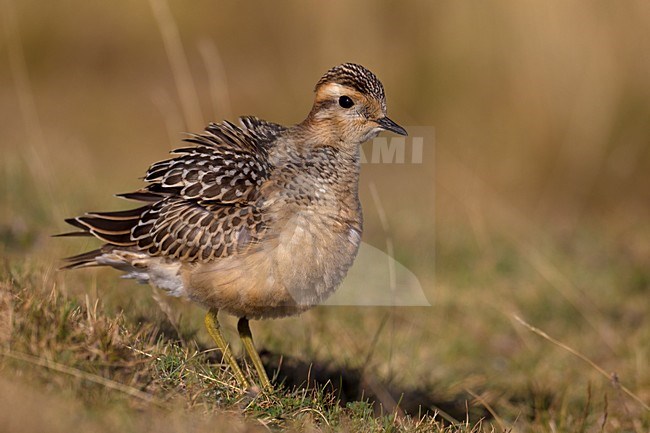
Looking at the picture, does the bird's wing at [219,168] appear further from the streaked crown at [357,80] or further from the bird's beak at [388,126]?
the bird's beak at [388,126]

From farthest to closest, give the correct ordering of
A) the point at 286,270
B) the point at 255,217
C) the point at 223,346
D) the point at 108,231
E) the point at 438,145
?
the point at 438,145 → the point at 108,231 → the point at 223,346 → the point at 255,217 → the point at 286,270

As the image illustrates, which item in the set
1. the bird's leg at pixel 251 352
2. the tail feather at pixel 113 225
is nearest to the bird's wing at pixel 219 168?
the tail feather at pixel 113 225

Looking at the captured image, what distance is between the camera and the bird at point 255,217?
529 centimetres

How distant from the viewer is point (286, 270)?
521cm

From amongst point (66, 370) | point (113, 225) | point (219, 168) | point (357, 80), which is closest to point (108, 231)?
point (113, 225)

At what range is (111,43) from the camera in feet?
53.2

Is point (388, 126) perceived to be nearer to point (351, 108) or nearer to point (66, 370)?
point (351, 108)

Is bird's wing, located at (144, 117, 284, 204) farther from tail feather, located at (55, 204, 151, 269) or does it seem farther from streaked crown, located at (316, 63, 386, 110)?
streaked crown, located at (316, 63, 386, 110)

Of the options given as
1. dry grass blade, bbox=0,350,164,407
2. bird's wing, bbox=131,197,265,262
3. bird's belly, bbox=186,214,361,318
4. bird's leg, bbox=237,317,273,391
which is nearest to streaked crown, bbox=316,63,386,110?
bird's belly, bbox=186,214,361,318

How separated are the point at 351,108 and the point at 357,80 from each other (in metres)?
0.18

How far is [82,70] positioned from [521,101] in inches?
302

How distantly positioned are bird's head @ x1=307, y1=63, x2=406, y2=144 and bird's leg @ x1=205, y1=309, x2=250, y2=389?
1371mm

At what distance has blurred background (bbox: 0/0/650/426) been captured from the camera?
8055mm

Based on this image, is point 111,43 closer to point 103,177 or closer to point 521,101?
point 103,177
